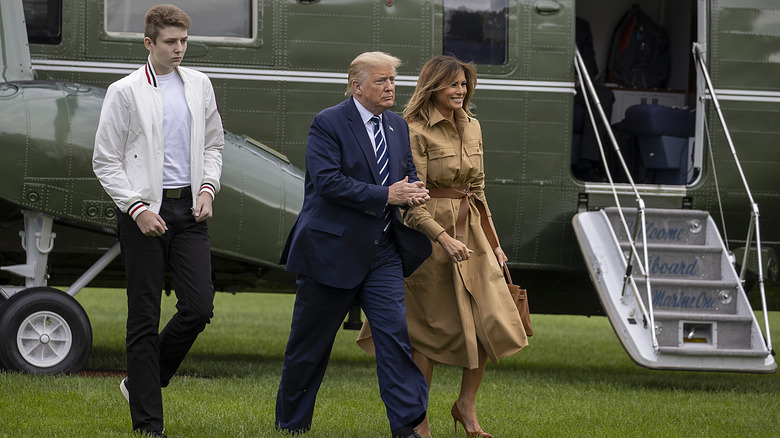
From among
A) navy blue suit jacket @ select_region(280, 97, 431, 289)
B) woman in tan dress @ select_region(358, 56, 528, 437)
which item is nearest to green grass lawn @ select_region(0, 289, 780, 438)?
woman in tan dress @ select_region(358, 56, 528, 437)

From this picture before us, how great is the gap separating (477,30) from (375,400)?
2923 mm

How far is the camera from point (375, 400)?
242 inches

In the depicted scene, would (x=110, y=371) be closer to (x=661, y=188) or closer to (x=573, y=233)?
(x=573, y=233)

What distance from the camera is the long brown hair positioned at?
4961 millimetres

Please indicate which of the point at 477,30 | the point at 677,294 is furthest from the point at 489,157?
the point at 677,294

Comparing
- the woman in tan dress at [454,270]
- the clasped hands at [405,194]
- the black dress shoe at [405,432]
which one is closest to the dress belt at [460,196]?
the woman in tan dress at [454,270]

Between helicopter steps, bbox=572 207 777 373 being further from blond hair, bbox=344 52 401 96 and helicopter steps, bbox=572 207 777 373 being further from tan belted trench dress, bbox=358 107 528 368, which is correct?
blond hair, bbox=344 52 401 96

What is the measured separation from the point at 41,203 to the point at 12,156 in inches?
13.1

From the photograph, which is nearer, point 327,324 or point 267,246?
point 327,324

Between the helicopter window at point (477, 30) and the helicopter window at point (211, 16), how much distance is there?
4.74ft

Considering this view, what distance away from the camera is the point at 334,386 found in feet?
21.9

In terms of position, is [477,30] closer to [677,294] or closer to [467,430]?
[677,294]

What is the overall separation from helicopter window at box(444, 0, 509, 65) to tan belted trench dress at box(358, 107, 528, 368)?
2616 mm

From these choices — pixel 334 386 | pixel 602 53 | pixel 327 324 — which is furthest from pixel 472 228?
pixel 602 53
